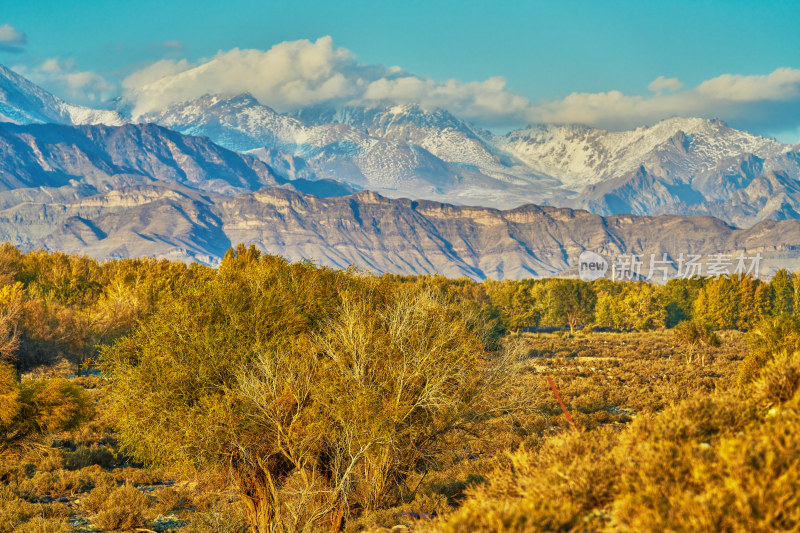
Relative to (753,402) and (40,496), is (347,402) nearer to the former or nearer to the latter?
(753,402)

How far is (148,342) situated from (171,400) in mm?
3186

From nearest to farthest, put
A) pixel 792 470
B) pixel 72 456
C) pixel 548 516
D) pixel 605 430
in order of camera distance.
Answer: pixel 792 470 → pixel 548 516 → pixel 605 430 → pixel 72 456


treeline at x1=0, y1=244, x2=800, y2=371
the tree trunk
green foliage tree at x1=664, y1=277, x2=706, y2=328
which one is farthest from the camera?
green foliage tree at x1=664, y1=277, x2=706, y2=328

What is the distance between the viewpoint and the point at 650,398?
119 feet

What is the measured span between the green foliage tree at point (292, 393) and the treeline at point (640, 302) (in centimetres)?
6780

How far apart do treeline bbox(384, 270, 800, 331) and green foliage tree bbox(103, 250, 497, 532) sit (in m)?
67.8

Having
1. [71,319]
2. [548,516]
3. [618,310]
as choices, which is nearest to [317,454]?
[548,516]

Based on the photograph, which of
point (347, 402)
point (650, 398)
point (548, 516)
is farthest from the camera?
point (650, 398)

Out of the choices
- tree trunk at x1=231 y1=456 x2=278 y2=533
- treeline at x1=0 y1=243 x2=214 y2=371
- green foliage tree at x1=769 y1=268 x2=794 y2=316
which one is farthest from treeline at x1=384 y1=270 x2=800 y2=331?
tree trunk at x1=231 y1=456 x2=278 y2=533

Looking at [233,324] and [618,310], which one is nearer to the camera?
[233,324]

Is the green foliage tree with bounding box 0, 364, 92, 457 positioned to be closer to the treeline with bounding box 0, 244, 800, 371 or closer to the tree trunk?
the treeline with bounding box 0, 244, 800, 371

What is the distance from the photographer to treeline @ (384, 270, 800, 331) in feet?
349

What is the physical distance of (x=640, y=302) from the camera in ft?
373

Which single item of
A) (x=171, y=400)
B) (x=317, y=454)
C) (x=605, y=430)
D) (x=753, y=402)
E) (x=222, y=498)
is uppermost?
(x=753, y=402)
